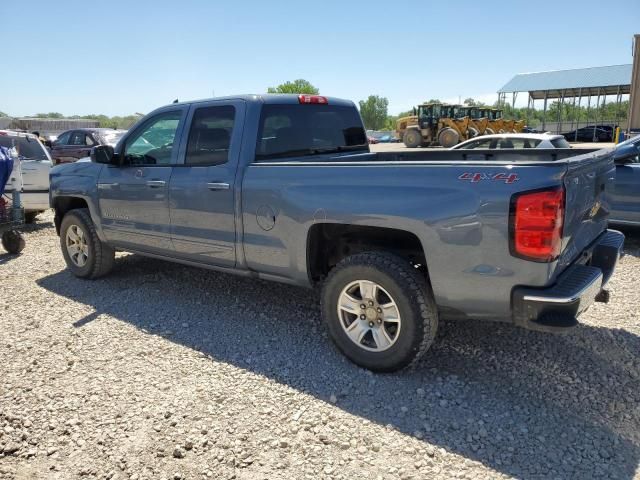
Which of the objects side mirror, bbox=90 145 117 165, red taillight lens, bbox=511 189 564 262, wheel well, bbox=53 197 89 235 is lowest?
wheel well, bbox=53 197 89 235

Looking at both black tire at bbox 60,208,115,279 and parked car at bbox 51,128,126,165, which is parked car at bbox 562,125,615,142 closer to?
parked car at bbox 51,128,126,165

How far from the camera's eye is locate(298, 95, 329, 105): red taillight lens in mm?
4746

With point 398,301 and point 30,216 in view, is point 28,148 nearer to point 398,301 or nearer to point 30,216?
point 30,216

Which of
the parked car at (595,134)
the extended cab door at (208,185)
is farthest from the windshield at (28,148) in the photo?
the parked car at (595,134)

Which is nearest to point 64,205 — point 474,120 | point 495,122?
point 474,120

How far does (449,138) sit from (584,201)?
23127mm

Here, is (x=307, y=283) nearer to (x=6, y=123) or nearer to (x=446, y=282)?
(x=446, y=282)

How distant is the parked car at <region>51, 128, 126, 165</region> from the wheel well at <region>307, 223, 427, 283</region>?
13.4m

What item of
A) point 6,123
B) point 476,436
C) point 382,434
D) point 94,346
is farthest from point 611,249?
point 6,123

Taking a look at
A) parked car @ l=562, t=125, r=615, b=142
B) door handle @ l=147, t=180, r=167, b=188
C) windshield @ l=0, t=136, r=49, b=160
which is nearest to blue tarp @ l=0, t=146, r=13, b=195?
windshield @ l=0, t=136, r=49, b=160

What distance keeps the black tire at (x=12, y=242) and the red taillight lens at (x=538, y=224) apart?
6806 mm

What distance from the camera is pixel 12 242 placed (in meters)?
7.24

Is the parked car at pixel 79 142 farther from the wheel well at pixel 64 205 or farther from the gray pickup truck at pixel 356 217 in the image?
the gray pickup truck at pixel 356 217

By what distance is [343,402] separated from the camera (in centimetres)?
330
